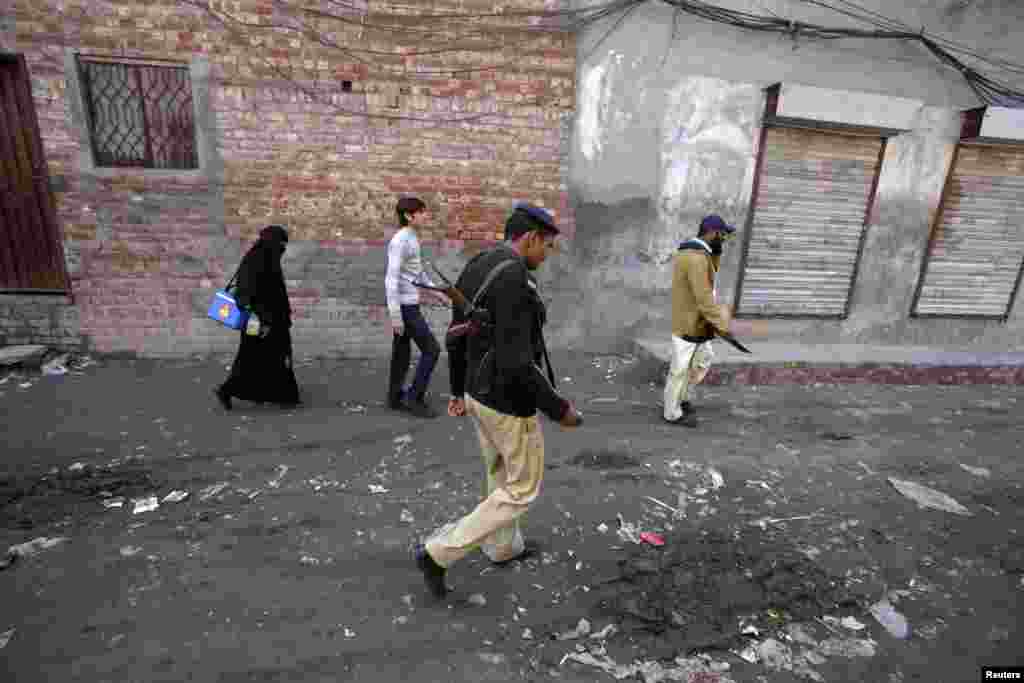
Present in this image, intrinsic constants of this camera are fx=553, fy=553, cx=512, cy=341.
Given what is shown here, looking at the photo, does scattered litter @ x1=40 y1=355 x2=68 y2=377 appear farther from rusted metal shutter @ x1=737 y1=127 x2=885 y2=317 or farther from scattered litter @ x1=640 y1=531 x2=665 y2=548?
rusted metal shutter @ x1=737 y1=127 x2=885 y2=317

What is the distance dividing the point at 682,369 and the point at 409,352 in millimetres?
2332

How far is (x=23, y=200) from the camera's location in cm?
535

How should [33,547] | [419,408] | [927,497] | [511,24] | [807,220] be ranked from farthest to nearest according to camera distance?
[807,220], [511,24], [419,408], [927,497], [33,547]

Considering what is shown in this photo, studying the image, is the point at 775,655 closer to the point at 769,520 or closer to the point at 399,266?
the point at 769,520

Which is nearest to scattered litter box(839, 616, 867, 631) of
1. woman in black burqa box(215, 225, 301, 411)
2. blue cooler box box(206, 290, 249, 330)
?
woman in black burqa box(215, 225, 301, 411)

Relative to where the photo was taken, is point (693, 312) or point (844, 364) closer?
point (693, 312)

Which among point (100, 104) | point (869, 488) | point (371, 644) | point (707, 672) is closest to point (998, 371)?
point (869, 488)

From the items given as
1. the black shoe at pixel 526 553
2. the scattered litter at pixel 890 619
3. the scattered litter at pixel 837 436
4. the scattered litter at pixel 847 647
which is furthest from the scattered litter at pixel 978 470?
the black shoe at pixel 526 553

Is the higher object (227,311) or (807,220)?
(807,220)

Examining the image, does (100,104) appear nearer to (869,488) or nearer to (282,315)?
(282,315)

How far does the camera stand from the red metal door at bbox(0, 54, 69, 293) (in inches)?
201

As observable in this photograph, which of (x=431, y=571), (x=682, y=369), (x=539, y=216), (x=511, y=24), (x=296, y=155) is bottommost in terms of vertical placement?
(x=431, y=571)

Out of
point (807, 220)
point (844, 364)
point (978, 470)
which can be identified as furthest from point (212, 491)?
point (807, 220)

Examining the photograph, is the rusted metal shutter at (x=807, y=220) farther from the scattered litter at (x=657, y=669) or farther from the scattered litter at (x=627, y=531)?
the scattered litter at (x=657, y=669)
